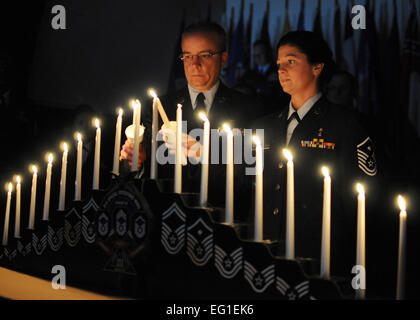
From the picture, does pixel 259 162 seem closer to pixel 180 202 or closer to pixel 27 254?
pixel 180 202

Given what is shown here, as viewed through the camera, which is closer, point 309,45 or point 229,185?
point 229,185

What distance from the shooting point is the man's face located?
91.0 inches

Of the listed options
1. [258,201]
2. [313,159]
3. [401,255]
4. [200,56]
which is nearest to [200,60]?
[200,56]

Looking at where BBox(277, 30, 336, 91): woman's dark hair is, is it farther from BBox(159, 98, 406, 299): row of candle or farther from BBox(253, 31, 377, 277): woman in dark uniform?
BBox(159, 98, 406, 299): row of candle

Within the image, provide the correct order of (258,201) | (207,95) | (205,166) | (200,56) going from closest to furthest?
(258,201) < (205,166) < (200,56) < (207,95)

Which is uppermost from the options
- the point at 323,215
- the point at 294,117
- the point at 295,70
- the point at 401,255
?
the point at 295,70

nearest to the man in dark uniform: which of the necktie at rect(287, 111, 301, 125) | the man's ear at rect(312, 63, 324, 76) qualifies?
the necktie at rect(287, 111, 301, 125)

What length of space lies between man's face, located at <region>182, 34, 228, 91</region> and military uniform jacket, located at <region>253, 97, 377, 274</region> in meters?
0.49

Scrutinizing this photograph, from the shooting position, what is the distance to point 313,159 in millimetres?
2207

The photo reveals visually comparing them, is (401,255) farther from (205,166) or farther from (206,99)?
(206,99)

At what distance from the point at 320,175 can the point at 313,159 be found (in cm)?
8

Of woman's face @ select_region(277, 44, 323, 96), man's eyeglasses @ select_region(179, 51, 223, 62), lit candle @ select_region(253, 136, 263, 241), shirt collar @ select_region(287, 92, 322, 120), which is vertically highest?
man's eyeglasses @ select_region(179, 51, 223, 62)
